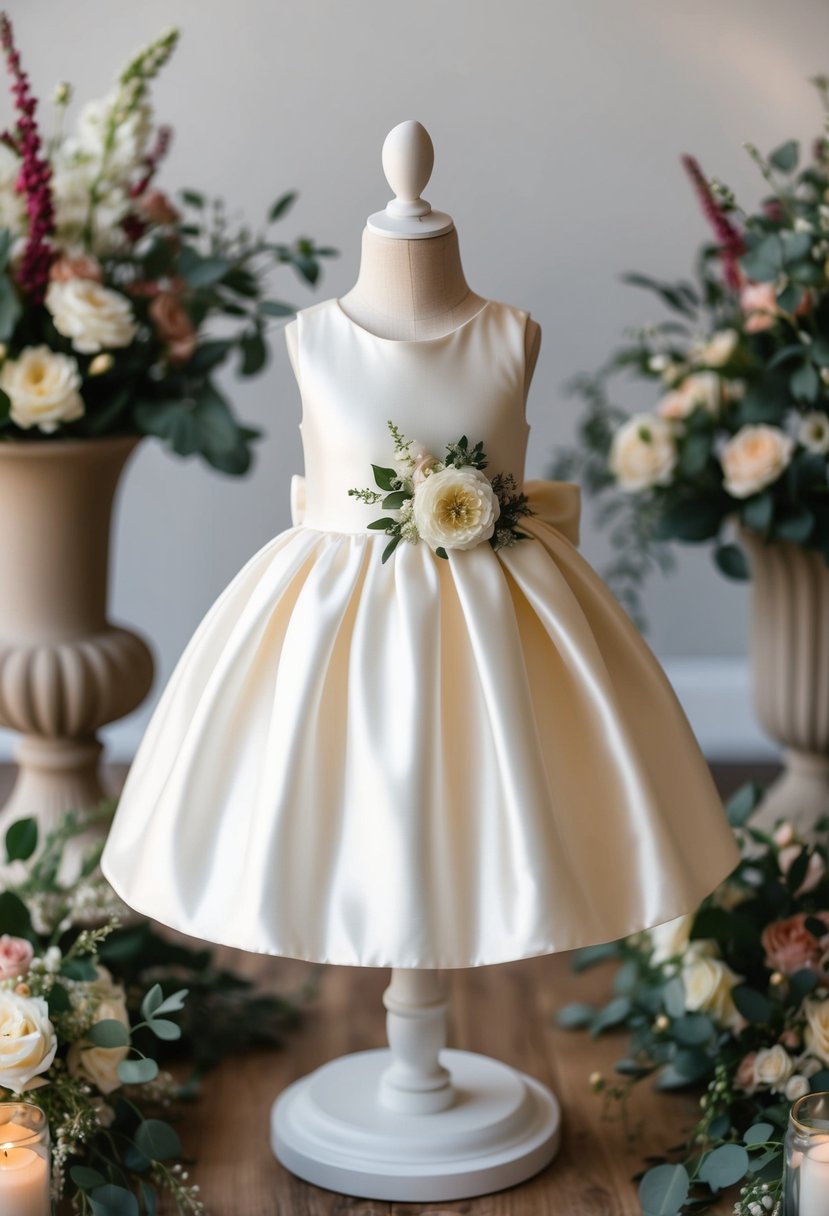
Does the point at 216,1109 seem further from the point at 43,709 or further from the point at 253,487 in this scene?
the point at 253,487

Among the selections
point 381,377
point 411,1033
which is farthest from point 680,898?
point 381,377

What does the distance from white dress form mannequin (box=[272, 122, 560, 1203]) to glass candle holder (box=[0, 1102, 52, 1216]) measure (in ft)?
1.21

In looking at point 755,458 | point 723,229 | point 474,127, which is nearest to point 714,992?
point 755,458

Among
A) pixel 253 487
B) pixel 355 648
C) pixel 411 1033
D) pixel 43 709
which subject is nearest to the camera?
pixel 355 648

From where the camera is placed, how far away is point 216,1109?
5.60 feet

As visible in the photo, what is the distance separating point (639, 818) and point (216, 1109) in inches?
29.1

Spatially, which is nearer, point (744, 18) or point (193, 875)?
point (193, 875)

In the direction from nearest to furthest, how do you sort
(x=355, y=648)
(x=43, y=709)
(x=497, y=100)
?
1. (x=355, y=648)
2. (x=43, y=709)
3. (x=497, y=100)

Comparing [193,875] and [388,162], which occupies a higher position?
[388,162]

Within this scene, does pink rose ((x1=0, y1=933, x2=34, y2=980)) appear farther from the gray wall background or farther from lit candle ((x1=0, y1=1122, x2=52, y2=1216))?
the gray wall background

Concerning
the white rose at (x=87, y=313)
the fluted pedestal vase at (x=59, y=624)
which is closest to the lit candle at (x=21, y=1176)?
the fluted pedestal vase at (x=59, y=624)

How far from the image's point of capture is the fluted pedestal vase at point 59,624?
1854 millimetres

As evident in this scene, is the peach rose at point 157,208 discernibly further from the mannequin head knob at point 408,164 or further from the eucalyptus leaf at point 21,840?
the eucalyptus leaf at point 21,840

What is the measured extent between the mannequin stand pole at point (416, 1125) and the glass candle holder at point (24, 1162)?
14.2 inches
